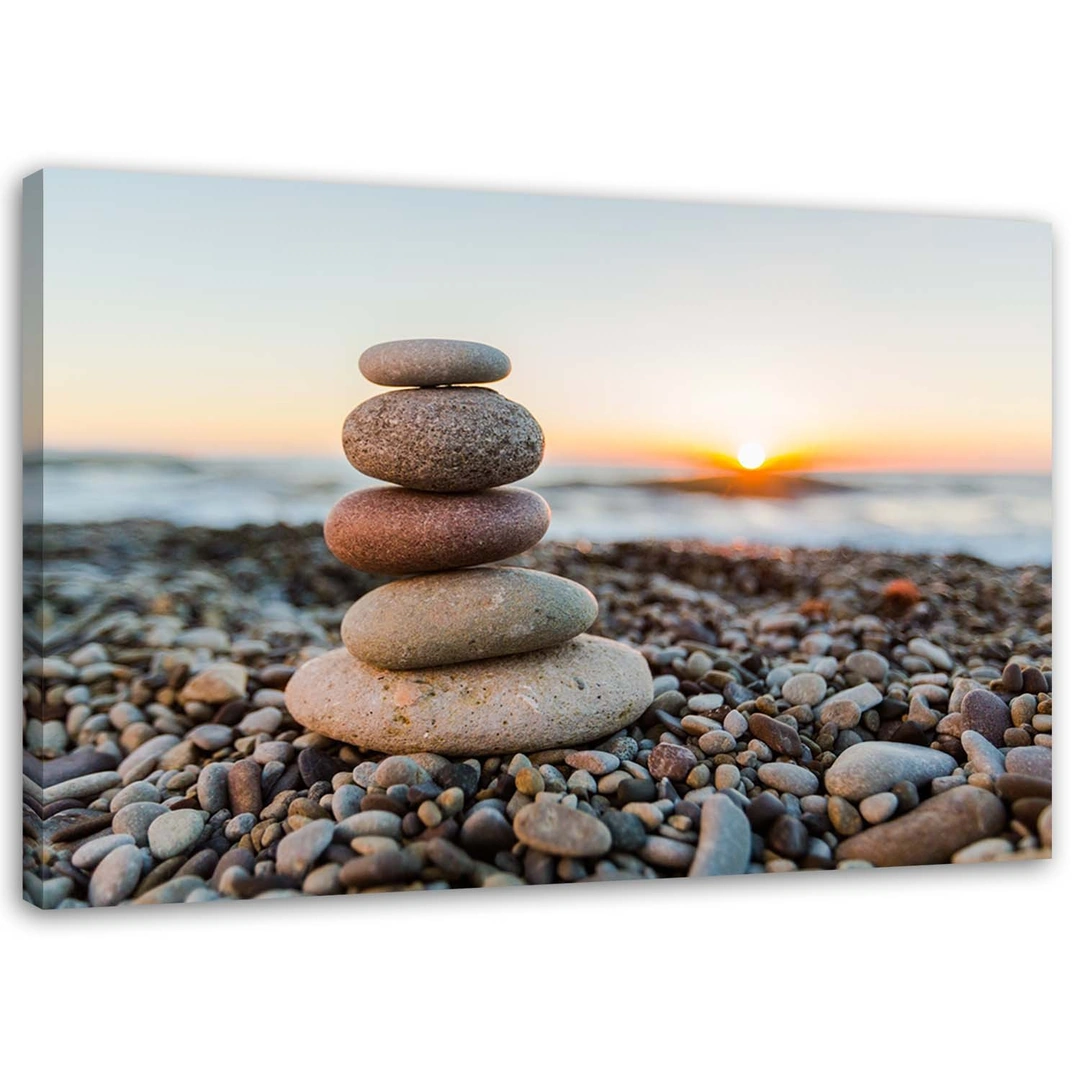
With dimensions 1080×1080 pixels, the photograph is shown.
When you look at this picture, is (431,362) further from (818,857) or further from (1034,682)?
(1034,682)

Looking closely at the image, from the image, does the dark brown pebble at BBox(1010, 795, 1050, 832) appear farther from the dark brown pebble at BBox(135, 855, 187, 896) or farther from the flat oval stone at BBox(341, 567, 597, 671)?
the dark brown pebble at BBox(135, 855, 187, 896)

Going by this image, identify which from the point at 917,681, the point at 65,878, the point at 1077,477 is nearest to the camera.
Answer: the point at 65,878

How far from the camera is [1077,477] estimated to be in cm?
414

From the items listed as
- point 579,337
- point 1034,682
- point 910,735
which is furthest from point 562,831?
point 579,337

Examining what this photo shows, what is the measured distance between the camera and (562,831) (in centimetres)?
321

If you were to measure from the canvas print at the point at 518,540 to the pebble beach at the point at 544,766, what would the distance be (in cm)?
2

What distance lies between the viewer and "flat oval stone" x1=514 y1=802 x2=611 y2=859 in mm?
3203

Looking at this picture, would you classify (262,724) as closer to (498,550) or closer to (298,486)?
(498,550)

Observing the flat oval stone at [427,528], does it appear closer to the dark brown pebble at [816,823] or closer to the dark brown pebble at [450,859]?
the dark brown pebble at [450,859]

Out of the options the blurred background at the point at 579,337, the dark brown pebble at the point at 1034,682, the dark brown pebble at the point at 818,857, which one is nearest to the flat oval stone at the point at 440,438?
the blurred background at the point at 579,337

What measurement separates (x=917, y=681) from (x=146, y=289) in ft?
12.4

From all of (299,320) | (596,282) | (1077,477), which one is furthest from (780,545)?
(299,320)

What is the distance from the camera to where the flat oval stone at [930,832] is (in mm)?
3473

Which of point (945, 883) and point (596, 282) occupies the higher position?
point (596, 282)
